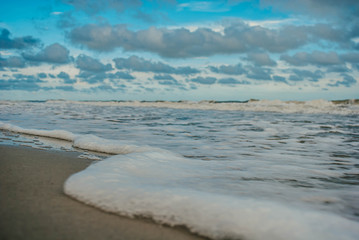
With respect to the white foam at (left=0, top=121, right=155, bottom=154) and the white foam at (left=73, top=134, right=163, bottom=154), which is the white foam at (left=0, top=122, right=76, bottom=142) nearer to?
the white foam at (left=0, top=121, right=155, bottom=154)

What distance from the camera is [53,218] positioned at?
1.71 meters

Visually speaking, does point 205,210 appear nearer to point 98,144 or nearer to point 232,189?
point 232,189

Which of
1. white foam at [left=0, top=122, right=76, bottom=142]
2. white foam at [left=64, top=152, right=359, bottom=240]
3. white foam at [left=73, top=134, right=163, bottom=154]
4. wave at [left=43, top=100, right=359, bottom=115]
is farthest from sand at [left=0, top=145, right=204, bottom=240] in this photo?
wave at [left=43, top=100, right=359, bottom=115]

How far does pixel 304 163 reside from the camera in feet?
12.0

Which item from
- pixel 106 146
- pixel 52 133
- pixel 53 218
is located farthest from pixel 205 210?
pixel 52 133

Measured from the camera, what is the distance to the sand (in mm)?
1534

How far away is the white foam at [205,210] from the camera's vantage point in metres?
1.64

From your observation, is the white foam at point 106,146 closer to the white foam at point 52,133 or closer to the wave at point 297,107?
the white foam at point 52,133

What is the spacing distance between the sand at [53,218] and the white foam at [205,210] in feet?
0.29

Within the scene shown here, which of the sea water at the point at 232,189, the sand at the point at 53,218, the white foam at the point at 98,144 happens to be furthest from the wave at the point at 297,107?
the sand at the point at 53,218

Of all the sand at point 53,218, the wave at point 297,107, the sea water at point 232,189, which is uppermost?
the wave at point 297,107

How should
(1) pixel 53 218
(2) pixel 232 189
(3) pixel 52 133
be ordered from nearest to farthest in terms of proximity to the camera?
1. (1) pixel 53 218
2. (2) pixel 232 189
3. (3) pixel 52 133

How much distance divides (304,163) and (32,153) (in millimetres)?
3481

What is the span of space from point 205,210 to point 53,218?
2.99 feet
